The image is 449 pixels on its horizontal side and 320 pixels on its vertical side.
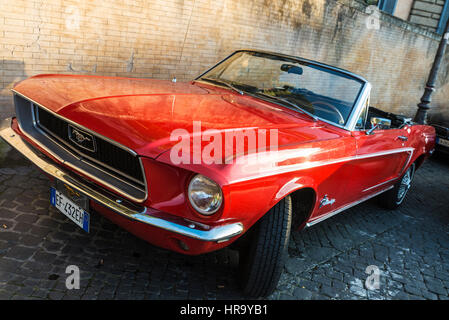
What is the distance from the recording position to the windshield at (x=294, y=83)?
3379 mm

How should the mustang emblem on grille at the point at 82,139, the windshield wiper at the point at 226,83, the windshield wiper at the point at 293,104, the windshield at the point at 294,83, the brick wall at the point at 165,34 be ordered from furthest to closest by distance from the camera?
the brick wall at the point at 165,34, the windshield wiper at the point at 226,83, the windshield at the point at 294,83, the windshield wiper at the point at 293,104, the mustang emblem on grille at the point at 82,139

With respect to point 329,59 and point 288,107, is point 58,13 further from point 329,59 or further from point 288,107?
point 329,59

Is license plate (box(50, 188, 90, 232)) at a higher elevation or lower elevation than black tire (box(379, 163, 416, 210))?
higher

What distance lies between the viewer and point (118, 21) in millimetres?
5238

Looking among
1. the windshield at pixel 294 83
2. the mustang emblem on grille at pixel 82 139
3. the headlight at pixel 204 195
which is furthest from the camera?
the windshield at pixel 294 83

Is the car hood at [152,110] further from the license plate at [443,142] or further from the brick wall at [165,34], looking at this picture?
the license plate at [443,142]

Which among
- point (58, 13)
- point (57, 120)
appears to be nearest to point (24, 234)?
point (57, 120)

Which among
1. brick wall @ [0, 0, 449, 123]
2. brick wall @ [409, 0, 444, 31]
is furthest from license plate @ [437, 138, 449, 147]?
brick wall @ [409, 0, 444, 31]

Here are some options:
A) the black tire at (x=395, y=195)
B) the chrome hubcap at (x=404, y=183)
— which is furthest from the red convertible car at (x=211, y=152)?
the chrome hubcap at (x=404, y=183)

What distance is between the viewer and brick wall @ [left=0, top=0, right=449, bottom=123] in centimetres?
448

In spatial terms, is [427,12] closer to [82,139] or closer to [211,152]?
[211,152]

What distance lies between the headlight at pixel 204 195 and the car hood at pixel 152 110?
268mm

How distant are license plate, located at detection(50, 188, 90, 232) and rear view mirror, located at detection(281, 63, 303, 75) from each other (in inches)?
90.8

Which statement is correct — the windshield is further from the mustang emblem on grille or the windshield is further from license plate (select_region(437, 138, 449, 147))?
license plate (select_region(437, 138, 449, 147))
